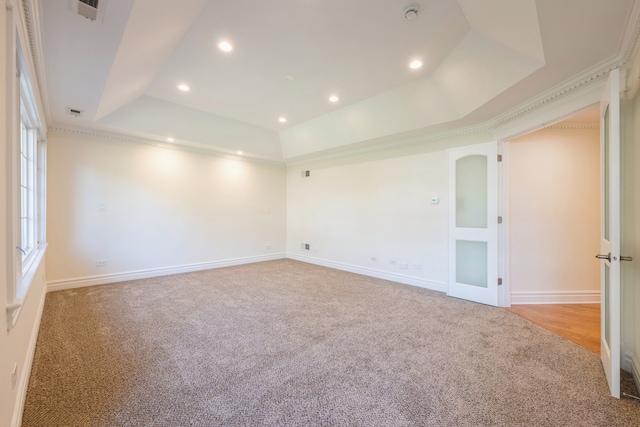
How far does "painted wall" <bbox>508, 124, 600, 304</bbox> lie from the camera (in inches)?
148

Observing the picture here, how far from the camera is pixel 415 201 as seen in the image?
459 centimetres

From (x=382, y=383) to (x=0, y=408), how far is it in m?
2.10

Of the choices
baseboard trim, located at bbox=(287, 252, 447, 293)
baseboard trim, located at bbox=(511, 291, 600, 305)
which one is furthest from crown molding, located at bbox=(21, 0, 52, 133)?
baseboard trim, located at bbox=(511, 291, 600, 305)

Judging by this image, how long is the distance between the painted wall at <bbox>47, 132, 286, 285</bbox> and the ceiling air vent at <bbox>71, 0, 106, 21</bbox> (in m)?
3.27

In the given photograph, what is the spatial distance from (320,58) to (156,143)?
3679 millimetres

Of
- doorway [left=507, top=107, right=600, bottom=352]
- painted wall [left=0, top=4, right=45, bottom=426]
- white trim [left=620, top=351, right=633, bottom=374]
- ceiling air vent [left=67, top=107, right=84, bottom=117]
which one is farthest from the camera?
doorway [left=507, top=107, right=600, bottom=352]

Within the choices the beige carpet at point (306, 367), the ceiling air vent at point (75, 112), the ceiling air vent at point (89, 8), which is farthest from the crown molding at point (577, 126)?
the ceiling air vent at point (75, 112)

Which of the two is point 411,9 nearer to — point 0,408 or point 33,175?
point 0,408

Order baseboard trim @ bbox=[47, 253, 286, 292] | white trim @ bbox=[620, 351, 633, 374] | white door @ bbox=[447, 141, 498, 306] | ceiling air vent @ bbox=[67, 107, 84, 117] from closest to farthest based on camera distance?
white trim @ bbox=[620, 351, 633, 374] < ceiling air vent @ bbox=[67, 107, 84, 117] < white door @ bbox=[447, 141, 498, 306] < baseboard trim @ bbox=[47, 253, 286, 292]

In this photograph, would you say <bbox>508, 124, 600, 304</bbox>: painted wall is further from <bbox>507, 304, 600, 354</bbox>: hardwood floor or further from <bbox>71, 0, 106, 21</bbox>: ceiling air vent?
<bbox>71, 0, 106, 21</bbox>: ceiling air vent

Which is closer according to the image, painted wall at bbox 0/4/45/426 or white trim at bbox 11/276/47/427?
painted wall at bbox 0/4/45/426

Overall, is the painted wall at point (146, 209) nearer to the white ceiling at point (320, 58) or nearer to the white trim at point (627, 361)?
the white ceiling at point (320, 58)

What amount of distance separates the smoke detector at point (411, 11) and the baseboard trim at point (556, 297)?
3789mm

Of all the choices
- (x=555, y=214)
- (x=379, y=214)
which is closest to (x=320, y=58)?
(x=379, y=214)
